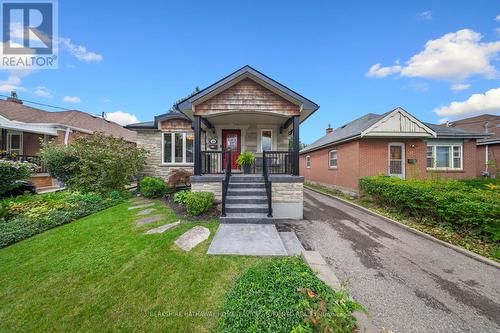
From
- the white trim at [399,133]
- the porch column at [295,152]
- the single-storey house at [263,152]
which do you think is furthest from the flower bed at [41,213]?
the white trim at [399,133]

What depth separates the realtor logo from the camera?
6.96m

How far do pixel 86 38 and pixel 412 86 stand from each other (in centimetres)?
2455

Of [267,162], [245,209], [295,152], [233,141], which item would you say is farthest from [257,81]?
[245,209]

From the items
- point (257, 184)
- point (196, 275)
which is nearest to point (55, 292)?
point (196, 275)

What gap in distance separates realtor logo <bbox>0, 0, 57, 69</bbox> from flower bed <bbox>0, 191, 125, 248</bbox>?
5.38 metres

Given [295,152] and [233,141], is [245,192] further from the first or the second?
[233,141]

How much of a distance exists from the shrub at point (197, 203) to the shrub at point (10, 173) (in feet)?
25.6

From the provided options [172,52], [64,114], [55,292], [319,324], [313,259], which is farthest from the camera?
[64,114]

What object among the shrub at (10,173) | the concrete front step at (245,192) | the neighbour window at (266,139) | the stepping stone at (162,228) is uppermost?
the neighbour window at (266,139)

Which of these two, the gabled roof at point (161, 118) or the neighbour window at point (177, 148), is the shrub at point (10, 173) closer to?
the gabled roof at point (161, 118)

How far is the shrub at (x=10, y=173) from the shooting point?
7414 millimetres

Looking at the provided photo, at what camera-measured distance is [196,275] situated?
122 inches

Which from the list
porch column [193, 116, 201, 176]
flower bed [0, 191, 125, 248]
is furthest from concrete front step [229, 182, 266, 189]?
flower bed [0, 191, 125, 248]

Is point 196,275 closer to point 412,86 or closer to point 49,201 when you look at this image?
point 49,201
